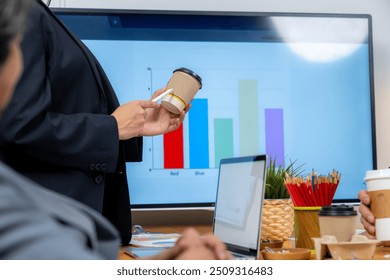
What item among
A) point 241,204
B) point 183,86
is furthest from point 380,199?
point 183,86

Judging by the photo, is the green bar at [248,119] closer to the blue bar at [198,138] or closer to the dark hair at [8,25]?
the blue bar at [198,138]

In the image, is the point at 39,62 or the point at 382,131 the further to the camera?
the point at 382,131

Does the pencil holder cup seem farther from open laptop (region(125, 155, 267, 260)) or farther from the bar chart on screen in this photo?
the bar chart on screen

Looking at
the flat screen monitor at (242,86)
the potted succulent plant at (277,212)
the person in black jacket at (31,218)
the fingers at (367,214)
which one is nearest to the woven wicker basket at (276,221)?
the potted succulent plant at (277,212)

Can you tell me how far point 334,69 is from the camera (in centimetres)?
134

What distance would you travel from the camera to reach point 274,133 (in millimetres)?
1300

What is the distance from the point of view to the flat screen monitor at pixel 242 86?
127 cm

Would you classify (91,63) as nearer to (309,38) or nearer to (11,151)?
(11,151)

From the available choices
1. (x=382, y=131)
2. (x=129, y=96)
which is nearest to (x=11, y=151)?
(x=129, y=96)

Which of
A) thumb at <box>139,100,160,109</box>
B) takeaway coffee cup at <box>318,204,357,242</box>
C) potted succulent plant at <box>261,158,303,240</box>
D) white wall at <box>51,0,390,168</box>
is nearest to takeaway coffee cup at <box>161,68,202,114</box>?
thumb at <box>139,100,160,109</box>

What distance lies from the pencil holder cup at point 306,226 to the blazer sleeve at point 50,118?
258 millimetres

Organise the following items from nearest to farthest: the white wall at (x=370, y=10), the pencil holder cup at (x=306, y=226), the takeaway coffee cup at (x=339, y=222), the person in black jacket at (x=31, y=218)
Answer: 1. the person in black jacket at (x=31, y=218)
2. the takeaway coffee cup at (x=339, y=222)
3. the pencil holder cup at (x=306, y=226)
4. the white wall at (x=370, y=10)

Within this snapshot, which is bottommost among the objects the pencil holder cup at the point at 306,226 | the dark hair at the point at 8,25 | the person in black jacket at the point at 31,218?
the pencil holder cup at the point at 306,226

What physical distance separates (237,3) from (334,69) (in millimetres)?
271
